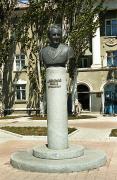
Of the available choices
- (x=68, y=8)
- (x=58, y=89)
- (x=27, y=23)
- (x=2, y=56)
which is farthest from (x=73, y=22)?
(x=58, y=89)

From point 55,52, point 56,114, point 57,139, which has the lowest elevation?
point 57,139


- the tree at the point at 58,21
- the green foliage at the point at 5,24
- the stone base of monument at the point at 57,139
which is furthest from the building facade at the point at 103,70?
the stone base of monument at the point at 57,139

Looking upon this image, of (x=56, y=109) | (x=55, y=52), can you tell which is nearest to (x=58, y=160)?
(x=56, y=109)

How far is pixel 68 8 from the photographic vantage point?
3338 cm

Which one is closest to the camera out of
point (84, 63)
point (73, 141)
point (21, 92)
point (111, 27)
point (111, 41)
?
point (73, 141)

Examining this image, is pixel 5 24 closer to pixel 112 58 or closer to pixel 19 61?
pixel 19 61

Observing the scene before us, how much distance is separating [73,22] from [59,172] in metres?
24.3

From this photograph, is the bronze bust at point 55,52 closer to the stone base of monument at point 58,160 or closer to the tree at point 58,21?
the stone base of monument at point 58,160

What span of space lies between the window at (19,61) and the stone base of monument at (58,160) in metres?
30.0

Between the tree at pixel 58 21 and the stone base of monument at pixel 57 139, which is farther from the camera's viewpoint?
the tree at pixel 58 21

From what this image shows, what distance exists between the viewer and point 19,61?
4209 cm

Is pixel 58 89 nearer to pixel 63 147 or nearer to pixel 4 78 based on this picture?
pixel 63 147

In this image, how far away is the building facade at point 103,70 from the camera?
3894cm

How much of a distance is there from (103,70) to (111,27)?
415cm
